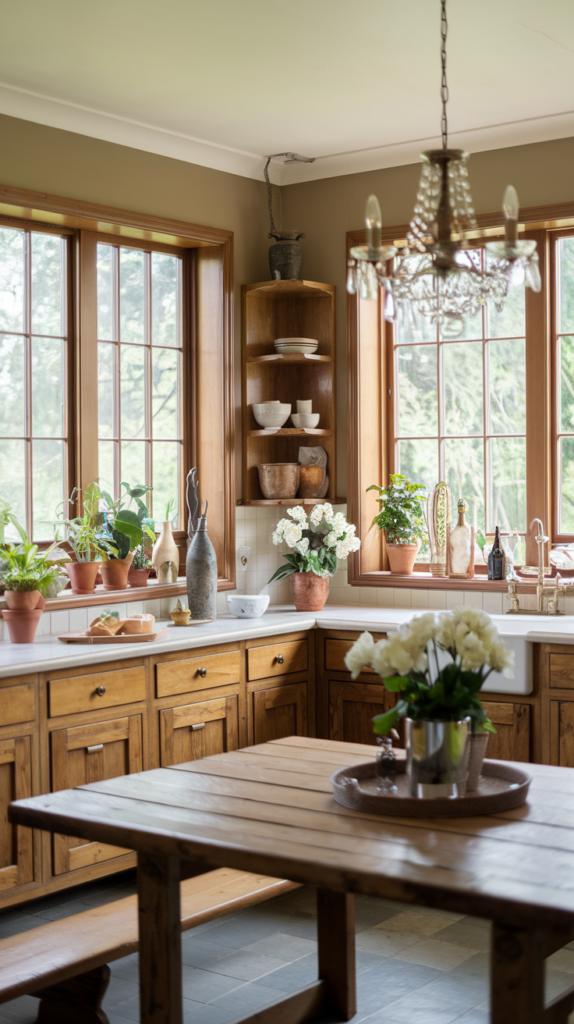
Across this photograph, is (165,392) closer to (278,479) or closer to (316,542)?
(278,479)

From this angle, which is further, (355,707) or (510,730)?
(355,707)

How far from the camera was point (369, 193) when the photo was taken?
556cm

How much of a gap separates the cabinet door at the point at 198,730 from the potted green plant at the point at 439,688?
2.12 meters

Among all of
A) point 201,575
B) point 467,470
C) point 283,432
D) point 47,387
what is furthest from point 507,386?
point 47,387

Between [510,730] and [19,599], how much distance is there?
6.75ft

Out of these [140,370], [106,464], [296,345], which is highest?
[296,345]

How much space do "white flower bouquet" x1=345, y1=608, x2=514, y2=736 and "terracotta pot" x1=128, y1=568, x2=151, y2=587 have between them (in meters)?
2.70

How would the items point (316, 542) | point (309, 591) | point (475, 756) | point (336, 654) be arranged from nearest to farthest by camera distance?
point (475, 756), point (336, 654), point (309, 591), point (316, 542)

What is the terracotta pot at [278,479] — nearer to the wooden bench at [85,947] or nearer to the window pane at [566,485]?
the window pane at [566,485]

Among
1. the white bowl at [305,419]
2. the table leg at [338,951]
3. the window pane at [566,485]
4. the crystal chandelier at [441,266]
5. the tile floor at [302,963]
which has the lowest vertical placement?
the tile floor at [302,963]

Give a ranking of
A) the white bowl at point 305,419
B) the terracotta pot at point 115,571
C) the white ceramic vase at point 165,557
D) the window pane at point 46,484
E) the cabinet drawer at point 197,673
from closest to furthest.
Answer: the cabinet drawer at point 197,673 → the window pane at point 46,484 → the terracotta pot at point 115,571 → the white ceramic vase at point 165,557 → the white bowl at point 305,419

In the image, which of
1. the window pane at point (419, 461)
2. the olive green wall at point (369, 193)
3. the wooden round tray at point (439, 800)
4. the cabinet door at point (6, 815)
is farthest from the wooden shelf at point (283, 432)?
the wooden round tray at point (439, 800)

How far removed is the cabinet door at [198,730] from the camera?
176 inches

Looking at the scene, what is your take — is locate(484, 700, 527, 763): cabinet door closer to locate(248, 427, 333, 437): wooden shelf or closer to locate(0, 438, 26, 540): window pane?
locate(248, 427, 333, 437): wooden shelf
